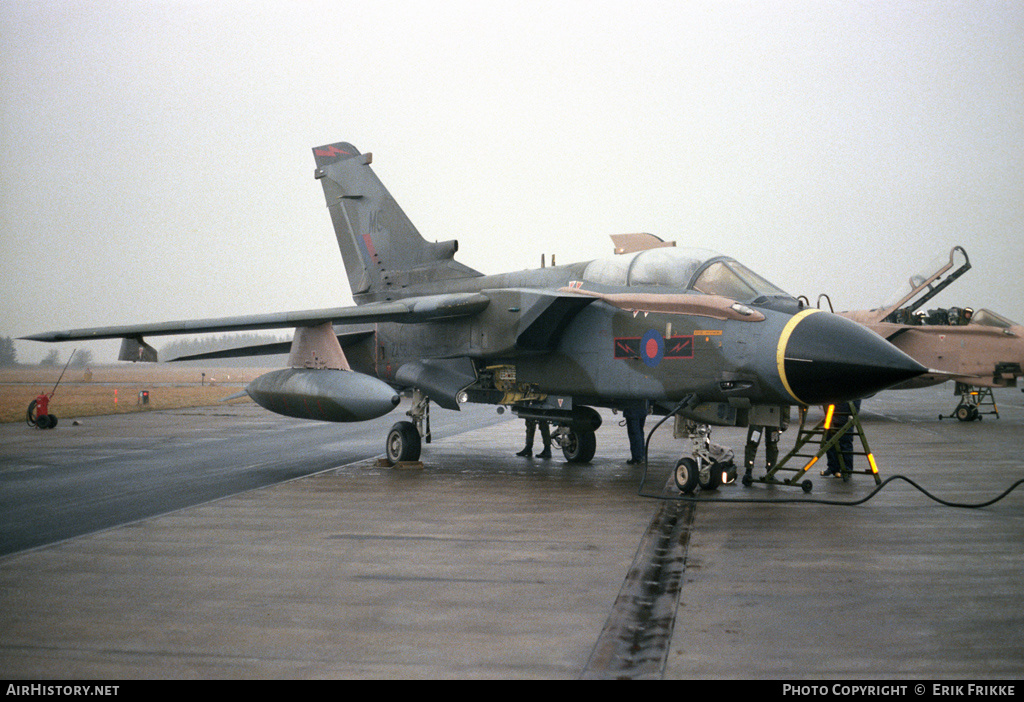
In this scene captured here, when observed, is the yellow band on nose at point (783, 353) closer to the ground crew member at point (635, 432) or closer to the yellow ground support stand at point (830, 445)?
the yellow ground support stand at point (830, 445)

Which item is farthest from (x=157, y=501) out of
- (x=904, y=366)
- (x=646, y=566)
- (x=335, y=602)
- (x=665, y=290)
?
(x=904, y=366)

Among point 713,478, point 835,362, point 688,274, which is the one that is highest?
point 688,274

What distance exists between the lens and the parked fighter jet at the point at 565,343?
7.45 meters

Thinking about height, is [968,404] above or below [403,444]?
below

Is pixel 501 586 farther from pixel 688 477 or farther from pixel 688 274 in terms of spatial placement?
pixel 688 274

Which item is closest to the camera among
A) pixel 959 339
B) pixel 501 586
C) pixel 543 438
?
pixel 501 586

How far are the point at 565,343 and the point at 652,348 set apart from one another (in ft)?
4.31

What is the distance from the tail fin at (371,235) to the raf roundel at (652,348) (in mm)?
4386

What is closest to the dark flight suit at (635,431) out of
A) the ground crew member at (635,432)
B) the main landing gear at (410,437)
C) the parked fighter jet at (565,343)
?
the ground crew member at (635,432)

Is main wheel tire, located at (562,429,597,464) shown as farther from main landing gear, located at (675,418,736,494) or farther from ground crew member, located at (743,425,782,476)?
main landing gear, located at (675,418,736,494)

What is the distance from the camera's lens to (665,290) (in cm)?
855

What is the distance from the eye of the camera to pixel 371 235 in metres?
12.9

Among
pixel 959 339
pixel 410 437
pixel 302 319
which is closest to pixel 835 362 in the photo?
pixel 410 437

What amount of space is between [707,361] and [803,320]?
1035 millimetres
